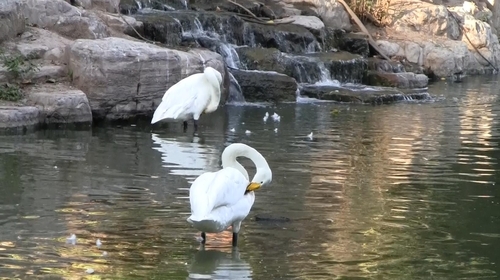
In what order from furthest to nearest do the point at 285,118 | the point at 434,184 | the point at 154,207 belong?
the point at 285,118, the point at 434,184, the point at 154,207

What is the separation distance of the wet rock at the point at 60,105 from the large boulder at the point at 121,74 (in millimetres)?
426

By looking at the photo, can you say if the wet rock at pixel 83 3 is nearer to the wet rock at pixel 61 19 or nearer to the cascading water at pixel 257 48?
the cascading water at pixel 257 48

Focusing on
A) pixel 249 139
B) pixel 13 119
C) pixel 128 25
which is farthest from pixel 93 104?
pixel 128 25

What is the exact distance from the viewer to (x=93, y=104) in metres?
13.4

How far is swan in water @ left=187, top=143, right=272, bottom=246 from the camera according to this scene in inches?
240

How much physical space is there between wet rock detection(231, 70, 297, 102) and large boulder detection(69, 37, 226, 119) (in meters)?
3.01

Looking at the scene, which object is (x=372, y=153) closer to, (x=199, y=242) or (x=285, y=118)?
(x=285, y=118)

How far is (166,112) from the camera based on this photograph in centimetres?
1297

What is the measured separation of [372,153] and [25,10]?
6.55m

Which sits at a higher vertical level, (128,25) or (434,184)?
(128,25)

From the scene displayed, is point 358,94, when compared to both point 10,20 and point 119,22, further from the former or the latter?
point 10,20

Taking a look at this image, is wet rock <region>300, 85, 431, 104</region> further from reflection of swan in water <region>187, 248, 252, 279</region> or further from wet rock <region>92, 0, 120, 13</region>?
reflection of swan in water <region>187, 248, 252, 279</region>

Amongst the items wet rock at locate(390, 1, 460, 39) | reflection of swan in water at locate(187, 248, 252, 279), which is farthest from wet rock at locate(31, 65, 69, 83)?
wet rock at locate(390, 1, 460, 39)

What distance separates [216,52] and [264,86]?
142 cm
